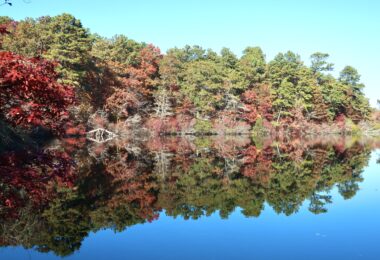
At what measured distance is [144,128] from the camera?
1539 inches

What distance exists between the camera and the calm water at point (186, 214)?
4.88m

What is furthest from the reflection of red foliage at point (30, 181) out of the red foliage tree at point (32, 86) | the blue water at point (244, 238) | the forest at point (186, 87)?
the forest at point (186, 87)

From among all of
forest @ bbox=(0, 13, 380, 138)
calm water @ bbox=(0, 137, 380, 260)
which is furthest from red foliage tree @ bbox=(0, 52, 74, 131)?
forest @ bbox=(0, 13, 380, 138)

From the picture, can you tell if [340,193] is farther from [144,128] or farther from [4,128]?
[144,128]

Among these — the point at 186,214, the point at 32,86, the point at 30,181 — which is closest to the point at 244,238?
the point at 186,214

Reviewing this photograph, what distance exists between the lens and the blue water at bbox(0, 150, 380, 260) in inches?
184

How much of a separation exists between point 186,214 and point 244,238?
1.70 meters

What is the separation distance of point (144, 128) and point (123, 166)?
2605 cm

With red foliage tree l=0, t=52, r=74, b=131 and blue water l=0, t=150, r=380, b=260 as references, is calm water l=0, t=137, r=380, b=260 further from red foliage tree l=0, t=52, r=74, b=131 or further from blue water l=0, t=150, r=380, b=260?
red foliage tree l=0, t=52, r=74, b=131

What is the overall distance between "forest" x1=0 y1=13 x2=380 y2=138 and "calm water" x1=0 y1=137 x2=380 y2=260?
1897cm

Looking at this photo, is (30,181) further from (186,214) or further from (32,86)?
(186,214)

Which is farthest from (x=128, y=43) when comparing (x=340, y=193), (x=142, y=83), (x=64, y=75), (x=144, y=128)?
(x=340, y=193)

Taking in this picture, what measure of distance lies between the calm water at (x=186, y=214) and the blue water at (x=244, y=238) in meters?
0.02

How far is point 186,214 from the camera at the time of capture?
6820mm
